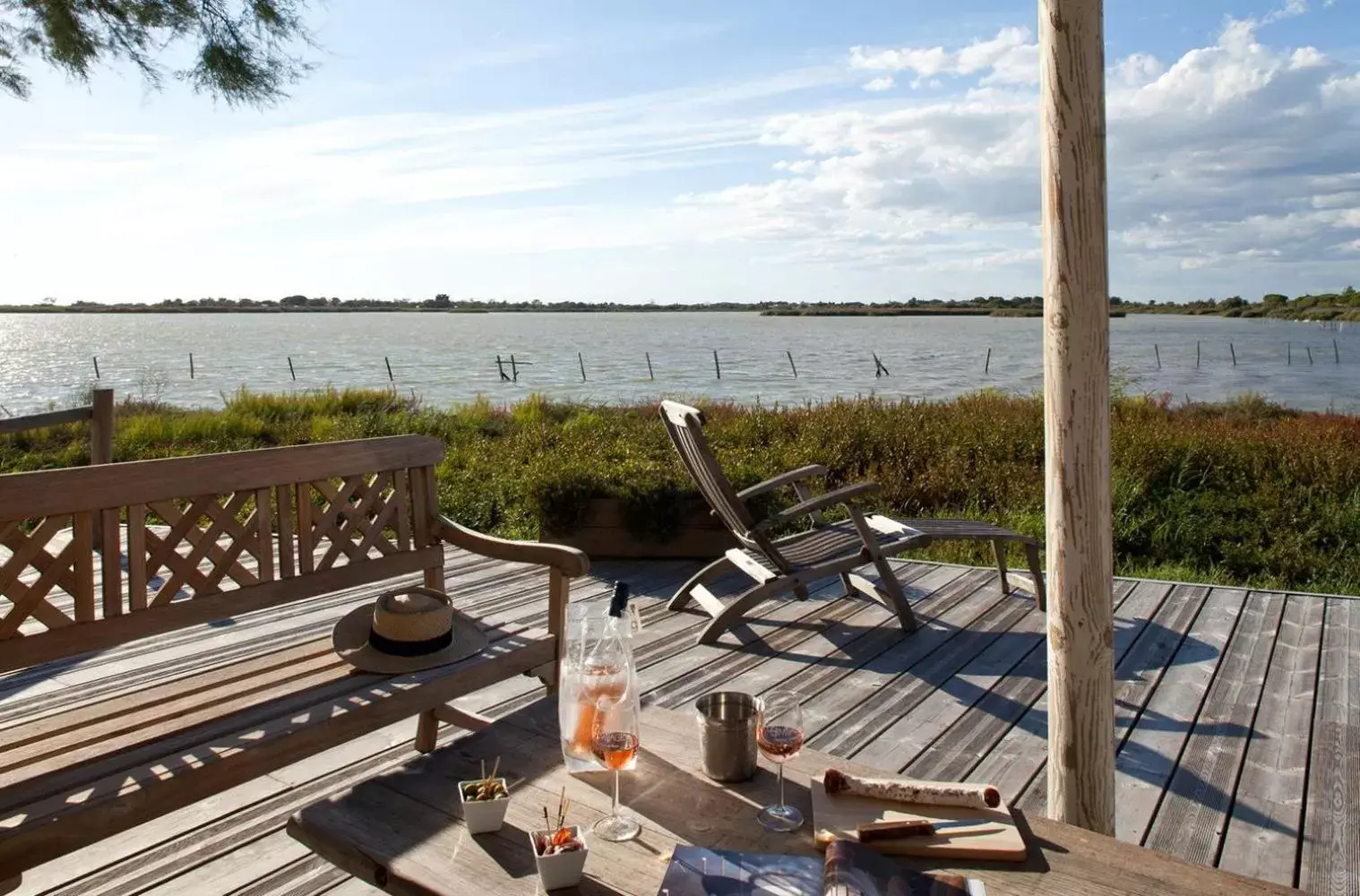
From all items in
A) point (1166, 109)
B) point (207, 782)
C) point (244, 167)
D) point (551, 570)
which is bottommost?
point (207, 782)

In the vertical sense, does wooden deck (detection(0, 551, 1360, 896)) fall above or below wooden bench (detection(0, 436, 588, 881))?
below

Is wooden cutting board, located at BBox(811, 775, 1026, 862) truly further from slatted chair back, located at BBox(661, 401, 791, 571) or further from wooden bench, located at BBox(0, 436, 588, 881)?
slatted chair back, located at BBox(661, 401, 791, 571)

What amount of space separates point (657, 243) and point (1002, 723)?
13356 millimetres

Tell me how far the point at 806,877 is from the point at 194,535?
71.7 inches

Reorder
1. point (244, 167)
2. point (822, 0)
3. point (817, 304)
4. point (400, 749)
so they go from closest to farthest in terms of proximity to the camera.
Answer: point (400, 749)
point (822, 0)
point (244, 167)
point (817, 304)

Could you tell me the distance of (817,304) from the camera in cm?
13462

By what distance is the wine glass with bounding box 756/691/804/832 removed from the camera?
151cm

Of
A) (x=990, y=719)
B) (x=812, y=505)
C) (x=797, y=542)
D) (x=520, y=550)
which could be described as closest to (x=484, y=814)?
(x=520, y=550)

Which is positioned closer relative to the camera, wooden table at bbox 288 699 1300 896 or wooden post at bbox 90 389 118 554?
wooden table at bbox 288 699 1300 896

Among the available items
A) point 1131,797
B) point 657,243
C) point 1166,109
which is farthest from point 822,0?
point 657,243

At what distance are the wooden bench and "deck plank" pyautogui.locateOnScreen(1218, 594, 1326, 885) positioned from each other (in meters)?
1.78

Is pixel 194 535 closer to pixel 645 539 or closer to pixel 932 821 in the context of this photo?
pixel 932 821

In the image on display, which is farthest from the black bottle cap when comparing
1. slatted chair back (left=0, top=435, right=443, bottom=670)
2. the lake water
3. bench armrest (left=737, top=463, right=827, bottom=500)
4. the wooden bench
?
the lake water

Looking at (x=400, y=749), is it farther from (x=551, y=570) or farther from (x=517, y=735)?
(x=517, y=735)
